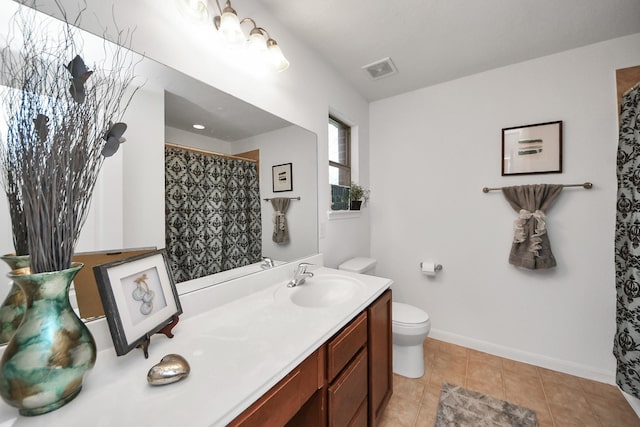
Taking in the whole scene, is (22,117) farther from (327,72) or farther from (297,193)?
(327,72)

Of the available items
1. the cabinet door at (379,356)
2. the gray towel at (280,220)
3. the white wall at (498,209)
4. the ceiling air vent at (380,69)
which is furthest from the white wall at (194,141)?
the white wall at (498,209)

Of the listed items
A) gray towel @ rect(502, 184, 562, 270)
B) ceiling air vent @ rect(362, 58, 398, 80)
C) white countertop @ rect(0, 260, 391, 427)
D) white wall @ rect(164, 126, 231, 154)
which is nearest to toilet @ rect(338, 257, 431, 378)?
white countertop @ rect(0, 260, 391, 427)

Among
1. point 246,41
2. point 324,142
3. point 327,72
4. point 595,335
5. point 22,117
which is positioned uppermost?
point 327,72

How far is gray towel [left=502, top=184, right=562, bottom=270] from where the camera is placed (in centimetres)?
179

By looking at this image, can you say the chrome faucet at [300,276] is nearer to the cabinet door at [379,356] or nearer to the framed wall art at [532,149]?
the cabinet door at [379,356]

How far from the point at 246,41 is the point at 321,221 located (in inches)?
46.4

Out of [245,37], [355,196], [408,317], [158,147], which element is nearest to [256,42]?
[245,37]

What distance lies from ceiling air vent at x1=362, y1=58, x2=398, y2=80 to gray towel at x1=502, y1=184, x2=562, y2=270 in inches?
53.5

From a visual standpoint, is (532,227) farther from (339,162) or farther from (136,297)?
(136,297)

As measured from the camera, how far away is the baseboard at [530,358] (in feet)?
5.67

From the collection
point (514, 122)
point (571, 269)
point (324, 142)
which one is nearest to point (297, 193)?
point (324, 142)

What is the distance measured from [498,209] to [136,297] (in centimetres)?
242

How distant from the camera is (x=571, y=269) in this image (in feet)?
5.92

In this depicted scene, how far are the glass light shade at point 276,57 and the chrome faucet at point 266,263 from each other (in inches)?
41.8
